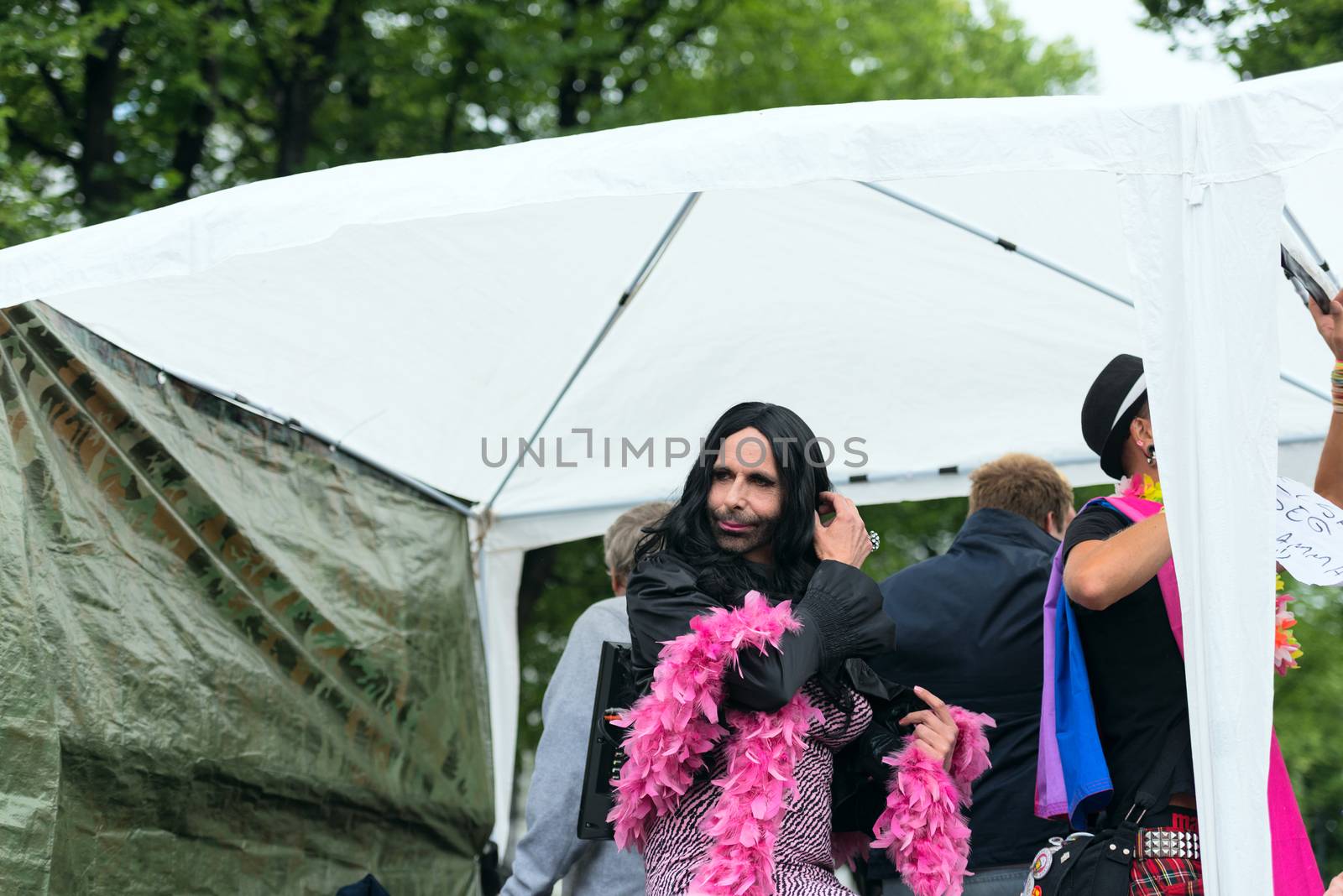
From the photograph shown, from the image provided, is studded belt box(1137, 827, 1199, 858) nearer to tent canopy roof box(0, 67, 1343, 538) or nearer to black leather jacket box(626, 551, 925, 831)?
black leather jacket box(626, 551, 925, 831)

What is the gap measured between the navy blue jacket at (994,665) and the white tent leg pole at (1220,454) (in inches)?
54.8

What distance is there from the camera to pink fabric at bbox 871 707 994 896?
9.74 ft

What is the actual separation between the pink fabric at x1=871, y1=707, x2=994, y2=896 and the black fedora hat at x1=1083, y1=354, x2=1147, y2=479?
2.46ft

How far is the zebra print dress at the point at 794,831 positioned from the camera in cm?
274

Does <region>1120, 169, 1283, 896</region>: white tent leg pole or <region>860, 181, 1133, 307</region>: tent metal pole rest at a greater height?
<region>860, 181, 1133, 307</region>: tent metal pole

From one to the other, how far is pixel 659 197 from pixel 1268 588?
249 cm

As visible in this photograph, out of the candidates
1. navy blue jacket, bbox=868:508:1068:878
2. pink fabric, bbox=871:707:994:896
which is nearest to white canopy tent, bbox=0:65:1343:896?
Answer: pink fabric, bbox=871:707:994:896

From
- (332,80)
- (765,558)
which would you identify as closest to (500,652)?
(765,558)

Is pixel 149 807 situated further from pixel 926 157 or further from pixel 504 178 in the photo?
pixel 926 157

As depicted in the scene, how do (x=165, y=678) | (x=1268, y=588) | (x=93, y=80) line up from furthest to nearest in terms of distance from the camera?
(x=93, y=80)
(x=165, y=678)
(x=1268, y=588)

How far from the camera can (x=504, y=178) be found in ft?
9.23

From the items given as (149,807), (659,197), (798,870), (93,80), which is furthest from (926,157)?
(93,80)

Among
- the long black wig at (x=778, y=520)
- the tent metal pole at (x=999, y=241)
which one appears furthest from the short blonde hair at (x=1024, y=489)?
the long black wig at (x=778, y=520)

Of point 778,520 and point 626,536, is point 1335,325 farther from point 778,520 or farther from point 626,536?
point 626,536
